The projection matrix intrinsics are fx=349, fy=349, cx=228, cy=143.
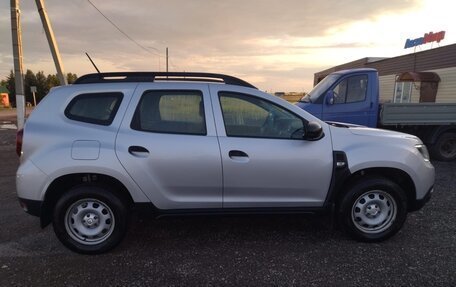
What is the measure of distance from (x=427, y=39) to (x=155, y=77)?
2801cm

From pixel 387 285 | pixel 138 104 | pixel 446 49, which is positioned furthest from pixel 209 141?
pixel 446 49

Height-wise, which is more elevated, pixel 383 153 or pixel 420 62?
pixel 420 62

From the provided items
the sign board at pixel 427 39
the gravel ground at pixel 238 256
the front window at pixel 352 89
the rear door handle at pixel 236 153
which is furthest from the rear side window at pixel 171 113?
the sign board at pixel 427 39

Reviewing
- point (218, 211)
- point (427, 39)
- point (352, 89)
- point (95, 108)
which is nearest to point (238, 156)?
point (218, 211)

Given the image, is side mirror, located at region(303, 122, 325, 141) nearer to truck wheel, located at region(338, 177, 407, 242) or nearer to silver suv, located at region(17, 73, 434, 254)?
silver suv, located at region(17, 73, 434, 254)

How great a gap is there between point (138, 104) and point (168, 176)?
81 centimetres

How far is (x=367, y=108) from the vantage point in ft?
24.3

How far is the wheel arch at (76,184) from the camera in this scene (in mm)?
3523

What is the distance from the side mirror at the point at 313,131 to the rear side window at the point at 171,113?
1.05 metres

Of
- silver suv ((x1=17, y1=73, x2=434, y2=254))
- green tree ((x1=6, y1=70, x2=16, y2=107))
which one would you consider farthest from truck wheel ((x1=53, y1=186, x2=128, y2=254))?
green tree ((x1=6, y1=70, x2=16, y2=107))

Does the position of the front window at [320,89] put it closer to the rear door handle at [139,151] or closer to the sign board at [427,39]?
the rear door handle at [139,151]

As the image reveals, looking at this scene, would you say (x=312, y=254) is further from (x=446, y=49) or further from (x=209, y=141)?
(x=446, y=49)

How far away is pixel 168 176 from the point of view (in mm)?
3523

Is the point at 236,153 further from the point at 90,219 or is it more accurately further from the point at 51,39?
the point at 51,39
